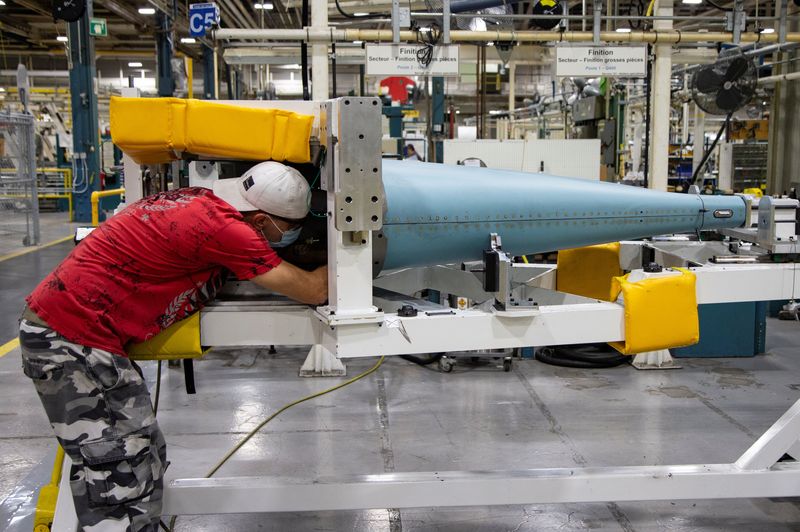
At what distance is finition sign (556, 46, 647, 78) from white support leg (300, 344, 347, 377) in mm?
2745

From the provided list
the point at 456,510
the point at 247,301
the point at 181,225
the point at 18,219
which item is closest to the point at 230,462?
the point at 456,510

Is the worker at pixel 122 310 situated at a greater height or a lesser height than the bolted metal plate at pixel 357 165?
lesser

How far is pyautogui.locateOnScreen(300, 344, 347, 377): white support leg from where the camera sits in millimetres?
5336

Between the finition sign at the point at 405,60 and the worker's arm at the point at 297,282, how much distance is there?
3.20 meters

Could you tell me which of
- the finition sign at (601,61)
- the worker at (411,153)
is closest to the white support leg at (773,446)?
the finition sign at (601,61)

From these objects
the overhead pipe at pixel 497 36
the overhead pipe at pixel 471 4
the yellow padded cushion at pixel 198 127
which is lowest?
the yellow padded cushion at pixel 198 127

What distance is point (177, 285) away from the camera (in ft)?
7.91

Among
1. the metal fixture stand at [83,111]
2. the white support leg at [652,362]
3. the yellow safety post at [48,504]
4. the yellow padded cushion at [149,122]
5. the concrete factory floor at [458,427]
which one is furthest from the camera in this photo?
the metal fixture stand at [83,111]

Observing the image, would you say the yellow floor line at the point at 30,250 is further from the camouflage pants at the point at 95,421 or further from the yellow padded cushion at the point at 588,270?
the yellow padded cushion at the point at 588,270

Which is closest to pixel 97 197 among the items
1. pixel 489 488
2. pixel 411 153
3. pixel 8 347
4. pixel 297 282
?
pixel 8 347

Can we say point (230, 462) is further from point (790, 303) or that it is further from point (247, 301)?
point (790, 303)

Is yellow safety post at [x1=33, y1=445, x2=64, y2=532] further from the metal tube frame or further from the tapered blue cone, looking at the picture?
the tapered blue cone

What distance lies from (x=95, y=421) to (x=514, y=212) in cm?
175

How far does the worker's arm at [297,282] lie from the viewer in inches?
92.7
